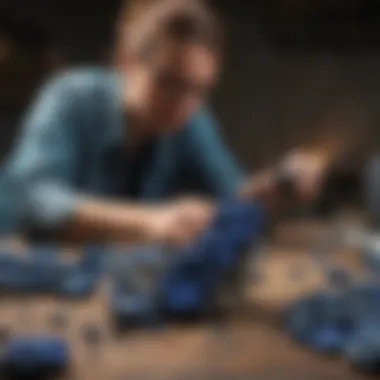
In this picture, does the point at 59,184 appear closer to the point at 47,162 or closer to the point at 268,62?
the point at 47,162

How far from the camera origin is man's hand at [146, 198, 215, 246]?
800mm

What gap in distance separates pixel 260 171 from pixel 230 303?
0.13 metres

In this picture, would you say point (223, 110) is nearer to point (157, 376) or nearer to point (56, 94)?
point (56, 94)

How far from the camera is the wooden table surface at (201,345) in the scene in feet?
2.19

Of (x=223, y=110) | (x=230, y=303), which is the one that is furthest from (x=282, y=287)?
(x=223, y=110)

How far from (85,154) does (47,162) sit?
0.03 m

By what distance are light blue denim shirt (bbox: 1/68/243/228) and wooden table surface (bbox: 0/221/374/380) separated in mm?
90

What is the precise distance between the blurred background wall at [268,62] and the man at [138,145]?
0.02m

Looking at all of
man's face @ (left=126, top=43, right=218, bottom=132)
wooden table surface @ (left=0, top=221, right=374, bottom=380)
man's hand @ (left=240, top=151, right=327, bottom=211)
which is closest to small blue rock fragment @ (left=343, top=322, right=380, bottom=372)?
wooden table surface @ (left=0, top=221, right=374, bottom=380)

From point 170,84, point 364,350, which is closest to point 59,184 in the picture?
point 170,84

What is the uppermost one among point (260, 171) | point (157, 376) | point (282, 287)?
point (260, 171)

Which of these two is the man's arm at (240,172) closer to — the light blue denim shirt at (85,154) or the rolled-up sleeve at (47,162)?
the light blue denim shirt at (85,154)

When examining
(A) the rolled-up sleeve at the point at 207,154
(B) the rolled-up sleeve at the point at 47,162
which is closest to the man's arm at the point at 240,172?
Answer: (A) the rolled-up sleeve at the point at 207,154

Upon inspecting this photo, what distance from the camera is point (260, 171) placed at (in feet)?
2.75
